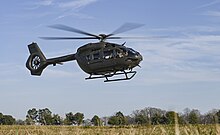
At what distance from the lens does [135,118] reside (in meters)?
6.52

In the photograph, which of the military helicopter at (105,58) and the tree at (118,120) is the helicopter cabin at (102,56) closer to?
the military helicopter at (105,58)

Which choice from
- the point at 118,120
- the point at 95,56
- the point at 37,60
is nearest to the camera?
the point at 118,120

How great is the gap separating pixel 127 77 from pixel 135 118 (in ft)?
99.8

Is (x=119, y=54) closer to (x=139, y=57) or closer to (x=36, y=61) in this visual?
(x=139, y=57)

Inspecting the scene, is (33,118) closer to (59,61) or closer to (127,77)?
(127,77)

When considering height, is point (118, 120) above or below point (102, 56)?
below

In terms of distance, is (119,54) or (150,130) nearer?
(150,130)

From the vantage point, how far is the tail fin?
177 ft

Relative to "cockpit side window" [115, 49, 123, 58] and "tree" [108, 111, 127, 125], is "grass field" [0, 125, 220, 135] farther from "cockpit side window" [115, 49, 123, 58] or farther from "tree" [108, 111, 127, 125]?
"cockpit side window" [115, 49, 123, 58]

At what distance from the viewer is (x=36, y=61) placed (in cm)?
5694

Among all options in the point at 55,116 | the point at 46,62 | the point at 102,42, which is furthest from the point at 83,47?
the point at 55,116

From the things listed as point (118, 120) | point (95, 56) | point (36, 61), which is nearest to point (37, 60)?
point (36, 61)

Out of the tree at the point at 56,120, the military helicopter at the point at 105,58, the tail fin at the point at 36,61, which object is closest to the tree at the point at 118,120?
the tree at the point at 56,120

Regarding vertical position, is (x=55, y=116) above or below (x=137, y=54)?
below
